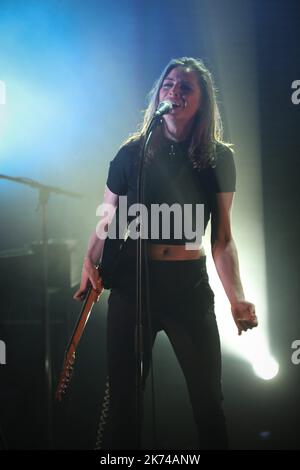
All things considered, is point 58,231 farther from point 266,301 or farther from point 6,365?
point 266,301

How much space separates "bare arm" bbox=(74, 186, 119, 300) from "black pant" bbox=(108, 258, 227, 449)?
Answer: 0.13m

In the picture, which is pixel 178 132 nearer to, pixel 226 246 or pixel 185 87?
pixel 185 87

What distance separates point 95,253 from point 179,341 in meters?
0.50

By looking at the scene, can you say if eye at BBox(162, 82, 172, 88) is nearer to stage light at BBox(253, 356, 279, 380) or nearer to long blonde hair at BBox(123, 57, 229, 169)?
long blonde hair at BBox(123, 57, 229, 169)

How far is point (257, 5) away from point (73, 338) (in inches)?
67.6

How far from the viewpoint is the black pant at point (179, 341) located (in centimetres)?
153

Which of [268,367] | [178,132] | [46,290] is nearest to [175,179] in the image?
[178,132]

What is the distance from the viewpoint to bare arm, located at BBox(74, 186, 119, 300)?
1676mm

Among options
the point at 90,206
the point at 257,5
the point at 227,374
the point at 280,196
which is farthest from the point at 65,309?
the point at 257,5

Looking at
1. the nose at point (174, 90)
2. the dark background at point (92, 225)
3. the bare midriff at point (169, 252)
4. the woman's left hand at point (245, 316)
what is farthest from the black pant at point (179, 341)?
the nose at point (174, 90)

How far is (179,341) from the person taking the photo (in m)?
1.55

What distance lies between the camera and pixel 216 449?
1.57m

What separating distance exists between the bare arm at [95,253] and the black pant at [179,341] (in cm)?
13

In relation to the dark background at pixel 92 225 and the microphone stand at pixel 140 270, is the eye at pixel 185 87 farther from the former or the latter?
the microphone stand at pixel 140 270
